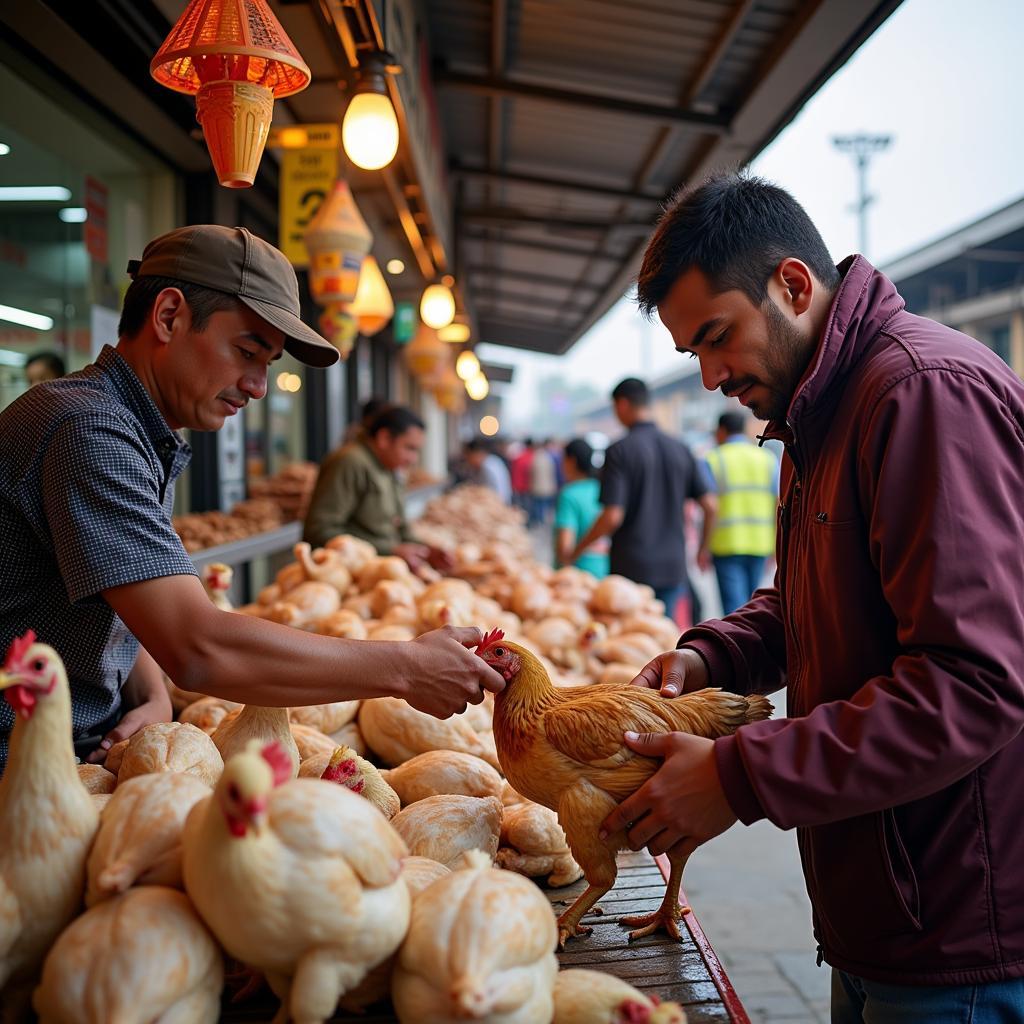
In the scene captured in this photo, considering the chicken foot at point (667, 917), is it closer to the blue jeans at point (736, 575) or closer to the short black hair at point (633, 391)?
the short black hair at point (633, 391)

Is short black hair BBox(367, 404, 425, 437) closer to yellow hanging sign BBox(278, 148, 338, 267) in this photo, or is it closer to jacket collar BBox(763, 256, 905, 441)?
yellow hanging sign BBox(278, 148, 338, 267)

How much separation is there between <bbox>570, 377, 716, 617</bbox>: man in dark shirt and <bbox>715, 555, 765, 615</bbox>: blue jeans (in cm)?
123

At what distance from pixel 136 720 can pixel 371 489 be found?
3.52 m

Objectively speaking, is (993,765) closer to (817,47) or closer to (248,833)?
(248,833)

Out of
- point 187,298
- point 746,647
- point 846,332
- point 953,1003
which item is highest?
point 187,298

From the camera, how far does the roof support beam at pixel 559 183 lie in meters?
8.36

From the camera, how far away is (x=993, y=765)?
1538mm

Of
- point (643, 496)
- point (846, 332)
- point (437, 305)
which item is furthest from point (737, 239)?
point (437, 305)

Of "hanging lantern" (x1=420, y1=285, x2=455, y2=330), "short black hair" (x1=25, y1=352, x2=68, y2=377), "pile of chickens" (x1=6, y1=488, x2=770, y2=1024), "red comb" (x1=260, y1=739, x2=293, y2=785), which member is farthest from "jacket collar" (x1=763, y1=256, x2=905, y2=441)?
"hanging lantern" (x1=420, y1=285, x2=455, y2=330)

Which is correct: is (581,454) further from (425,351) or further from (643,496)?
(425,351)

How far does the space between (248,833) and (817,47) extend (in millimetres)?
5142

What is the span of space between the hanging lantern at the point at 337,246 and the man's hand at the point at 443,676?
326cm

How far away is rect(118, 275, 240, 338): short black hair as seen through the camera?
185cm

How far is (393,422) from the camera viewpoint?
226 inches
